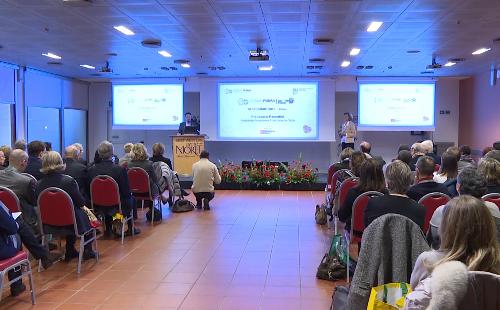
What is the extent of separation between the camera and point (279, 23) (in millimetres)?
7129

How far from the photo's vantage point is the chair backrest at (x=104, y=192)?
5.45m

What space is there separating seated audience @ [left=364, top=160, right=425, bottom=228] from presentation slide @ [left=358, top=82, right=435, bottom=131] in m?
10.7

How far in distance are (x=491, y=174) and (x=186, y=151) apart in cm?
767

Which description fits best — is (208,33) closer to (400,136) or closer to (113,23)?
(113,23)

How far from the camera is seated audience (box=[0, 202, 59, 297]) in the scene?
3258 mm

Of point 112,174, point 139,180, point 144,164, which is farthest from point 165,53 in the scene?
point 112,174

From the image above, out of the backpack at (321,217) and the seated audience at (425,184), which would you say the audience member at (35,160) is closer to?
the backpack at (321,217)

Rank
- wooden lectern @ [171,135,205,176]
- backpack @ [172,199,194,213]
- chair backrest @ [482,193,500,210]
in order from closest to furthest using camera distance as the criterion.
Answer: chair backrest @ [482,193,500,210] → backpack @ [172,199,194,213] → wooden lectern @ [171,135,205,176]

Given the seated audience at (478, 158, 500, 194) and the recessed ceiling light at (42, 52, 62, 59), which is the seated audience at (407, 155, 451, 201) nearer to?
the seated audience at (478, 158, 500, 194)

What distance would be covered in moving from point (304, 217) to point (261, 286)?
3.39m

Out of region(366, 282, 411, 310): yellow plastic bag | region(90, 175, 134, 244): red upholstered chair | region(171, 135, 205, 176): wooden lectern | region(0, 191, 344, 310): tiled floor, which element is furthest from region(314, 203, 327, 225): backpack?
region(366, 282, 411, 310): yellow plastic bag

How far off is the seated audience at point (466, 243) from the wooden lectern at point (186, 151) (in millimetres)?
9164

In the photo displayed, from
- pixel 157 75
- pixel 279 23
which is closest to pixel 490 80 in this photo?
pixel 279 23

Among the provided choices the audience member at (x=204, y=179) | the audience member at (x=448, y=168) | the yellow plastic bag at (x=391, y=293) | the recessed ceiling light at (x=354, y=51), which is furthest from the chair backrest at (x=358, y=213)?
the recessed ceiling light at (x=354, y=51)
